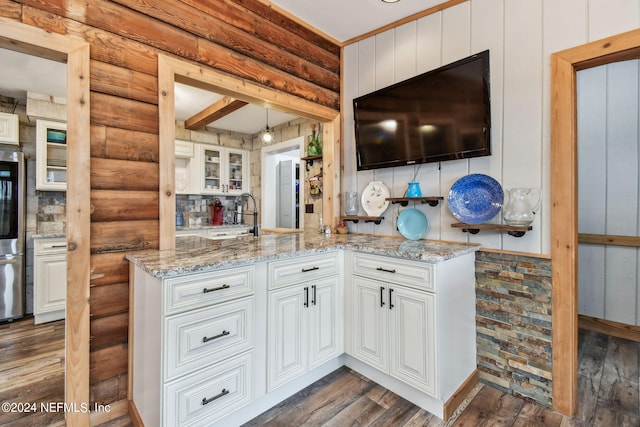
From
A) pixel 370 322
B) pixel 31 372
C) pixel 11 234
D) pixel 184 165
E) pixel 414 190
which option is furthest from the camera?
pixel 184 165

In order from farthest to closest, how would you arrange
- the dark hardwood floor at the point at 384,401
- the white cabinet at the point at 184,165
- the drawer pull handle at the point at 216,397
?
the white cabinet at the point at 184,165 < the dark hardwood floor at the point at 384,401 < the drawer pull handle at the point at 216,397

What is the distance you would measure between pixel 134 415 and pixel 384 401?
146 centimetres

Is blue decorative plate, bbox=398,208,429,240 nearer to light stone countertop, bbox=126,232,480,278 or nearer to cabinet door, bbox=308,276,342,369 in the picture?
light stone countertop, bbox=126,232,480,278

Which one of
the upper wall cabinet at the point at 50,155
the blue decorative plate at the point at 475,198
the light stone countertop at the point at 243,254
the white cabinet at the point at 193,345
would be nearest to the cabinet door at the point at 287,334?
the white cabinet at the point at 193,345

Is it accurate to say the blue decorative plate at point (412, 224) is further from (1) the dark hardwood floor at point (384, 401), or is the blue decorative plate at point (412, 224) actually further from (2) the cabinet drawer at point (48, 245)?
(2) the cabinet drawer at point (48, 245)

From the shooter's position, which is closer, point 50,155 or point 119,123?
point 119,123

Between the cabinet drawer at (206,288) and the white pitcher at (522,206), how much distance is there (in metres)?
1.63

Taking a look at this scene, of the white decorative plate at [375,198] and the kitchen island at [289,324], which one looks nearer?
the kitchen island at [289,324]

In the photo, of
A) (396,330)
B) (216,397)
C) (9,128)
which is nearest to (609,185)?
(396,330)

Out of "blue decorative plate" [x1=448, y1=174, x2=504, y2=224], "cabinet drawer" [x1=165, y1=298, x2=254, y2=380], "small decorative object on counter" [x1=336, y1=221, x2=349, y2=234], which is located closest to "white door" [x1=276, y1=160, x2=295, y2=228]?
"small decorative object on counter" [x1=336, y1=221, x2=349, y2=234]

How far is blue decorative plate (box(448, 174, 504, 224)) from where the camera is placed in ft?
6.33

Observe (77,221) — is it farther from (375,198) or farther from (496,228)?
(496,228)

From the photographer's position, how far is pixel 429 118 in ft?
7.11

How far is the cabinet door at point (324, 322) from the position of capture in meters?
1.94
